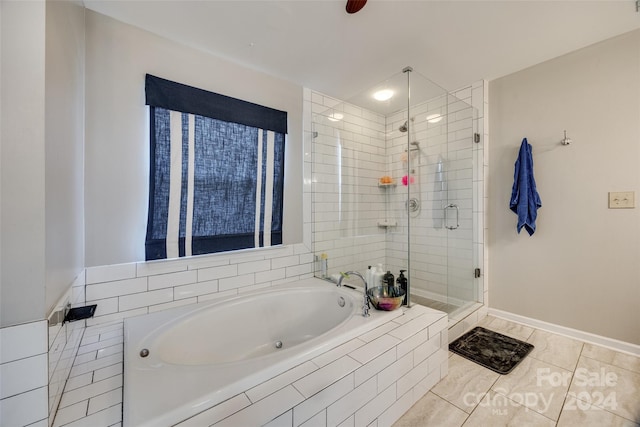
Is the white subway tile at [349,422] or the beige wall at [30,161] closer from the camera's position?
the beige wall at [30,161]

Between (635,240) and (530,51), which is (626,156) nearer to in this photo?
(635,240)

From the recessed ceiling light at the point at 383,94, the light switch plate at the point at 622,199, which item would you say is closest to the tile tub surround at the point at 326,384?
the light switch plate at the point at 622,199

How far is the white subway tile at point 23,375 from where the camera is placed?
75cm

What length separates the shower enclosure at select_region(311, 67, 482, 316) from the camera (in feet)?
7.93

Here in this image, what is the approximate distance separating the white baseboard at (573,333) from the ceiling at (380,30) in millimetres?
2343

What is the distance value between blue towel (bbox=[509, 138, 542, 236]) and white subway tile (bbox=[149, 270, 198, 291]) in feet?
9.24

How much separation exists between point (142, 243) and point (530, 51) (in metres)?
3.33

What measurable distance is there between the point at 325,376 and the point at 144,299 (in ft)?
4.39

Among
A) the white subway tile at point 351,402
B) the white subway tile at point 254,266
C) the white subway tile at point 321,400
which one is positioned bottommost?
the white subway tile at point 351,402

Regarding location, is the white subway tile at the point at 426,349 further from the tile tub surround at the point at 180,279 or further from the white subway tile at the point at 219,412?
the tile tub surround at the point at 180,279

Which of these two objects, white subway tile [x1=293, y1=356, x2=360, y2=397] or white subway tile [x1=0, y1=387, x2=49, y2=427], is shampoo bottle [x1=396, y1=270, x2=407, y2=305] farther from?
white subway tile [x1=0, y1=387, x2=49, y2=427]

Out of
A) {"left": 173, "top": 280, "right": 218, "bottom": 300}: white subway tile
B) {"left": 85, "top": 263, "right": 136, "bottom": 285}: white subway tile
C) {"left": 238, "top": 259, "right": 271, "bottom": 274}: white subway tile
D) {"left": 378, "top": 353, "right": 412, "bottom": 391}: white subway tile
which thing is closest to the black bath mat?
{"left": 378, "top": 353, "right": 412, "bottom": 391}: white subway tile

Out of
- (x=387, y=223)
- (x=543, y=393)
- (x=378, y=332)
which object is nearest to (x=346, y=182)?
(x=387, y=223)

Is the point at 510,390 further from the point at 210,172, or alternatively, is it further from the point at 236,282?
the point at 210,172
